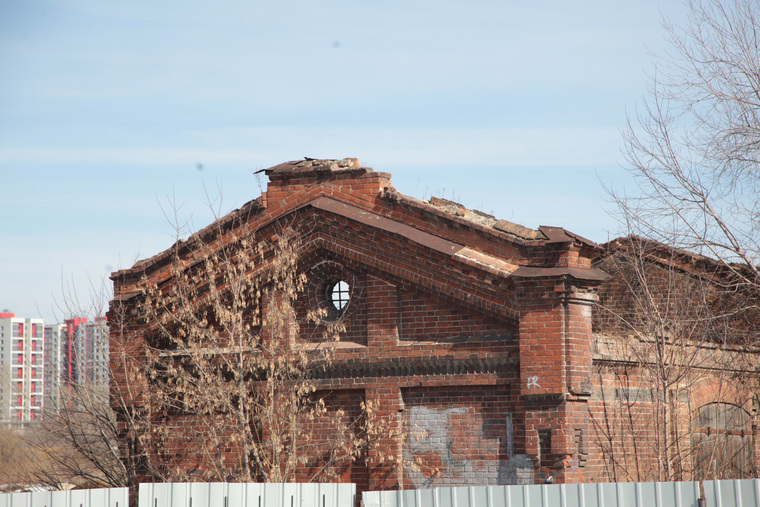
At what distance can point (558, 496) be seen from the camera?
25.2 feet

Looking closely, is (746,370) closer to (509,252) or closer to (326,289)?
(509,252)

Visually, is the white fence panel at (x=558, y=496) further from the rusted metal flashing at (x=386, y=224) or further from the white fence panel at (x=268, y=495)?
the rusted metal flashing at (x=386, y=224)

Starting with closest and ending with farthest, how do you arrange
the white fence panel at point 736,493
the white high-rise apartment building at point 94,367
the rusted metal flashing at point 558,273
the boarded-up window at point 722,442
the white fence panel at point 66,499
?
1. the white fence panel at point 736,493
2. the white fence panel at point 66,499
3. the rusted metal flashing at point 558,273
4. the boarded-up window at point 722,442
5. the white high-rise apartment building at point 94,367

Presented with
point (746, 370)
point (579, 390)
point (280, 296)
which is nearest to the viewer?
point (579, 390)

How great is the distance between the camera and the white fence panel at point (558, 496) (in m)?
7.47

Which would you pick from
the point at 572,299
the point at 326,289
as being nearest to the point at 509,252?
the point at 572,299

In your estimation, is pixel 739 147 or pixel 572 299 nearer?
pixel 572 299

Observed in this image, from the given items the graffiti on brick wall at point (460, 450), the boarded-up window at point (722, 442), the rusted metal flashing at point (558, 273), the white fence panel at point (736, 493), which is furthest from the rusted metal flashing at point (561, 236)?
the white fence panel at point (736, 493)

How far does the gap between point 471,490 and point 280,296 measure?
5.82 m

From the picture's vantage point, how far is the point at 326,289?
42.7 feet

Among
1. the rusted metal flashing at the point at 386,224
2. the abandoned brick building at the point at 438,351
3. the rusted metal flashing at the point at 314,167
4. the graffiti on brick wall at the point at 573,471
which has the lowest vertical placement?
the graffiti on brick wall at the point at 573,471

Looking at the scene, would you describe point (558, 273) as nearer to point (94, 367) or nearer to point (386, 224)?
point (386, 224)

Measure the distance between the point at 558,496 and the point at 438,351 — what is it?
4.39m

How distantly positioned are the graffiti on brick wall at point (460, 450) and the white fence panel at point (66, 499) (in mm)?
4565
